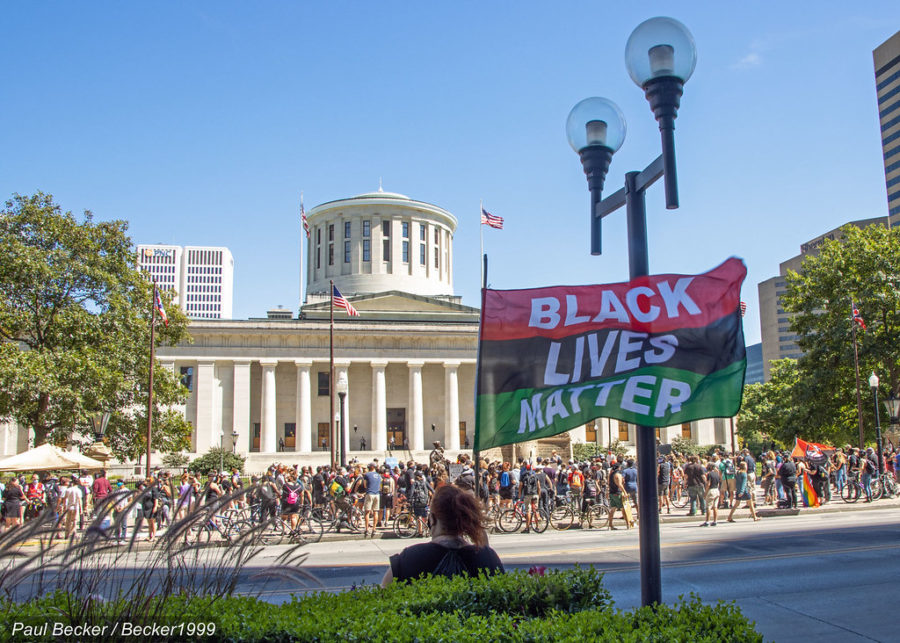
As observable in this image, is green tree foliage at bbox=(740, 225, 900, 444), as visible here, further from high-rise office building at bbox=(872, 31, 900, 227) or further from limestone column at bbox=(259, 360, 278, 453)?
high-rise office building at bbox=(872, 31, 900, 227)

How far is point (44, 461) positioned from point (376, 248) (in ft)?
199

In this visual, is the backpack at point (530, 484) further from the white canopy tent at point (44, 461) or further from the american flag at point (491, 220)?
the american flag at point (491, 220)

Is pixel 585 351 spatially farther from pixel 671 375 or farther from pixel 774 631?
pixel 774 631

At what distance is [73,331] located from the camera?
31.7 meters

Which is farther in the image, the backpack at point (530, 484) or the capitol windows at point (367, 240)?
the capitol windows at point (367, 240)

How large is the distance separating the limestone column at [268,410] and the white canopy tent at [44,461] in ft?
118

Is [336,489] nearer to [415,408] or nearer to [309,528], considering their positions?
[309,528]

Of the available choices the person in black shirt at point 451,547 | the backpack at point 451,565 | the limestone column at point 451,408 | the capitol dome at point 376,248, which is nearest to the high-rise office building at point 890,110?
the capitol dome at point 376,248

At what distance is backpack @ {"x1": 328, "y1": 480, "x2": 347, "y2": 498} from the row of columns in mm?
35579

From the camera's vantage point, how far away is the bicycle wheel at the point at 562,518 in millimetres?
21688

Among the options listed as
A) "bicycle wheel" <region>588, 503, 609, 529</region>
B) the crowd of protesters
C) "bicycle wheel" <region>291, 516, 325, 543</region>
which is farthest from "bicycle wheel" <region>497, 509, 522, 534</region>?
"bicycle wheel" <region>291, 516, 325, 543</region>

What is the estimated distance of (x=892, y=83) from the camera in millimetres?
110062

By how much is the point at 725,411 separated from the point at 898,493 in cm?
2891

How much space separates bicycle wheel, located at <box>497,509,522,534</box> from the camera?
21358mm
